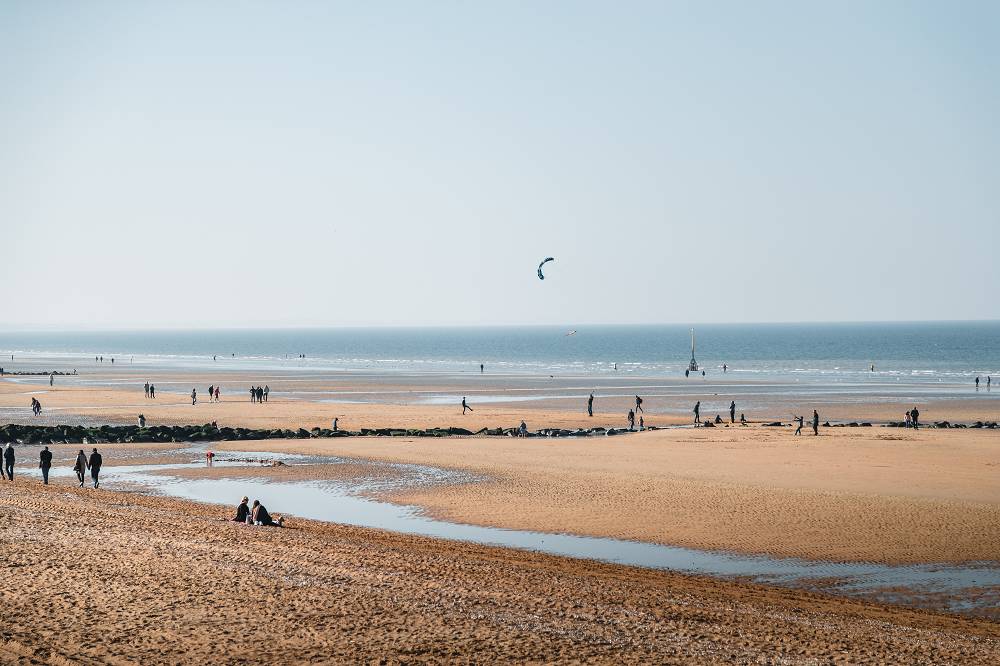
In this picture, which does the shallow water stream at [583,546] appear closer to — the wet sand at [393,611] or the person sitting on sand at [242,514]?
the wet sand at [393,611]

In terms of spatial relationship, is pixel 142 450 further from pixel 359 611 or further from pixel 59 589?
pixel 359 611

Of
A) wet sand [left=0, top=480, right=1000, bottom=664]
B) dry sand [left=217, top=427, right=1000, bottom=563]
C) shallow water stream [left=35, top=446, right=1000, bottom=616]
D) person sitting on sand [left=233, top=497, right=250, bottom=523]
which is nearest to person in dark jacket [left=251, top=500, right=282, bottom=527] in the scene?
person sitting on sand [left=233, top=497, right=250, bottom=523]

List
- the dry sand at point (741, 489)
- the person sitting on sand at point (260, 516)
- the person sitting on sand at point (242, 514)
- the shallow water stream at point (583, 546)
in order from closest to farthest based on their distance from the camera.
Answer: the shallow water stream at point (583, 546) < the dry sand at point (741, 489) < the person sitting on sand at point (260, 516) < the person sitting on sand at point (242, 514)

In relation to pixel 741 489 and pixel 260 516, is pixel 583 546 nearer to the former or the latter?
pixel 260 516

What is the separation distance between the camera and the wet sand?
39.2 ft

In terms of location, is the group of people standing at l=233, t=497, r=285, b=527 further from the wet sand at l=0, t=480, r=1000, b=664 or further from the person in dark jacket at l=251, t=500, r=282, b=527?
the wet sand at l=0, t=480, r=1000, b=664


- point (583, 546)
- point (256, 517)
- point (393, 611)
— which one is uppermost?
→ point (256, 517)

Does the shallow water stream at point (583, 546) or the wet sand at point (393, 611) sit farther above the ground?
the wet sand at point (393, 611)

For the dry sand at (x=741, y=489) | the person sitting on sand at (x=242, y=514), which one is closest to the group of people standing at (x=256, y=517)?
the person sitting on sand at (x=242, y=514)

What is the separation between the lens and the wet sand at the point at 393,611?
11.9 meters

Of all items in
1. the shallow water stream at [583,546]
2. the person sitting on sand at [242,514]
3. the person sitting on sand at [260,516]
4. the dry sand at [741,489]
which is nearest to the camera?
the shallow water stream at [583,546]

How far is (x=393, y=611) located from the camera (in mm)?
13617

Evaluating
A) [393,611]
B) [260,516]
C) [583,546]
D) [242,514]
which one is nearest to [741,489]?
[583,546]

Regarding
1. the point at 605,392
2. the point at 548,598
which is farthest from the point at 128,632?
the point at 605,392
